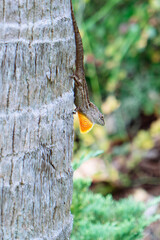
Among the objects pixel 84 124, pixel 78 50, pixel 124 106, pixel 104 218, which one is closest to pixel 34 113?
pixel 78 50

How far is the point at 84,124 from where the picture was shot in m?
2.18

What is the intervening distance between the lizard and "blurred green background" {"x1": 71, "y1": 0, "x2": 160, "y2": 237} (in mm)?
831

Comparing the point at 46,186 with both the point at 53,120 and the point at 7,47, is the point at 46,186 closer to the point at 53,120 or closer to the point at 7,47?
the point at 53,120

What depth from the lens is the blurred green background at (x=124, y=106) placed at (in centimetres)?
509

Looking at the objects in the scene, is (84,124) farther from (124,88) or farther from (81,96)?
(124,88)

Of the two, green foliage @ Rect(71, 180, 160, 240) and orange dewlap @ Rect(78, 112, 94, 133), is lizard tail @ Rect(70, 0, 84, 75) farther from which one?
green foliage @ Rect(71, 180, 160, 240)

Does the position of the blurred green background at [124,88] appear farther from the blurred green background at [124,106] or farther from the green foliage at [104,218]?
the green foliage at [104,218]

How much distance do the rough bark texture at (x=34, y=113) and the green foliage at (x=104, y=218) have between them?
0.74 meters

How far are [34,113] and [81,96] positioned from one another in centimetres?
51

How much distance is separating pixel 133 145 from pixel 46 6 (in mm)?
4314

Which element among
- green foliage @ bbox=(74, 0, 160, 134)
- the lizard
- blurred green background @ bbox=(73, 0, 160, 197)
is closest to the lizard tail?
the lizard

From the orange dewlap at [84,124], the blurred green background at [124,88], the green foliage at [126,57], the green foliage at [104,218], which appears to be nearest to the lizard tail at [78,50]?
the orange dewlap at [84,124]

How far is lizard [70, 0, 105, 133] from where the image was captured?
182 centimetres

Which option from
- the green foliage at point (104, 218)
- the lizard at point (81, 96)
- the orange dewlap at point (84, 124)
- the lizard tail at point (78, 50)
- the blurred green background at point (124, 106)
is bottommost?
the blurred green background at point (124, 106)
